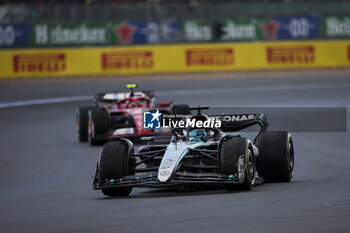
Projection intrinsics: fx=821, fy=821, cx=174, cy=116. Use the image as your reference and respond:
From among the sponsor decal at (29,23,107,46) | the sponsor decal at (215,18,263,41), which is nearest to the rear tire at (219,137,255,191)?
the sponsor decal at (29,23,107,46)

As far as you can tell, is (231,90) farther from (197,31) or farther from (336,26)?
(336,26)

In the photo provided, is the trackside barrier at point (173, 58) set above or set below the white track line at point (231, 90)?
above

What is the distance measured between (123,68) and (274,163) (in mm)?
24756

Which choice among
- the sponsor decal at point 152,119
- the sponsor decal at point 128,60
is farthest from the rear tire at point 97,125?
the sponsor decal at point 128,60

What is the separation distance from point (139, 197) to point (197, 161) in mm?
883

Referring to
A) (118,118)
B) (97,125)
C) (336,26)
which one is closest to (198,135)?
(97,125)

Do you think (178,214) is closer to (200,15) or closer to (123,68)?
(123,68)

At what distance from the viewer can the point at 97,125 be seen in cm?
1783

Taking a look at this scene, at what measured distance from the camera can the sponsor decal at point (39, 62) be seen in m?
34.5

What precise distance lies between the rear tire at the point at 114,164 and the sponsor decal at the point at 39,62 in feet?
80.7

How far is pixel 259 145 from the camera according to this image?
11.2 meters

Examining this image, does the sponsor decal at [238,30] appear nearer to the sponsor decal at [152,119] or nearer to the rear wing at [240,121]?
the rear wing at [240,121]

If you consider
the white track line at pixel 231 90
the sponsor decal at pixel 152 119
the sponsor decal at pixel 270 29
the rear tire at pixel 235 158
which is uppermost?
the sponsor decal at pixel 270 29

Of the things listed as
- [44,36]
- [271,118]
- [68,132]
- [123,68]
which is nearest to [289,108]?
[271,118]
